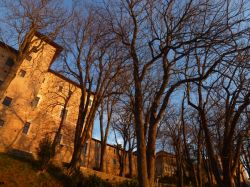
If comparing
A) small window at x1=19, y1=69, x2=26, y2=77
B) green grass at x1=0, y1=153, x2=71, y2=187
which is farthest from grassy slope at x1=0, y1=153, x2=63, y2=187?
small window at x1=19, y1=69, x2=26, y2=77

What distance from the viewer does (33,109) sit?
26016 millimetres

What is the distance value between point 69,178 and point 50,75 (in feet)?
65.4

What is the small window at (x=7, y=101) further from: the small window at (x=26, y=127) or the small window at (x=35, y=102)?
the small window at (x=26, y=127)

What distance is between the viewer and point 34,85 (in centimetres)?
2670

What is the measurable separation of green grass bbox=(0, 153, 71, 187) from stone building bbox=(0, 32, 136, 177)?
348 inches

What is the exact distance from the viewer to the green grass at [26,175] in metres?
10.4

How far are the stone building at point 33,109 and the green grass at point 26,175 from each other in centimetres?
883

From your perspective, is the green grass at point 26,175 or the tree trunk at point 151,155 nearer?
the tree trunk at point 151,155

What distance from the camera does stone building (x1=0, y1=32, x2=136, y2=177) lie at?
75.8ft

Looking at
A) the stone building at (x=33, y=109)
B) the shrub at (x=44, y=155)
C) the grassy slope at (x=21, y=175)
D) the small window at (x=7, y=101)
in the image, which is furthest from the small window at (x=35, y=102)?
the shrub at (x=44, y=155)

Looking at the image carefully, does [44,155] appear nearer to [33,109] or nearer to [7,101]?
[7,101]

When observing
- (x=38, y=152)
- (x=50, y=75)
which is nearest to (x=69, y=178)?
(x=38, y=152)

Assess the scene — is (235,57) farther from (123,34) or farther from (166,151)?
(166,151)

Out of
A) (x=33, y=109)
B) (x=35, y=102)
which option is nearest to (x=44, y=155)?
(x=33, y=109)
